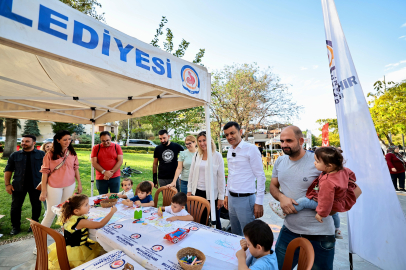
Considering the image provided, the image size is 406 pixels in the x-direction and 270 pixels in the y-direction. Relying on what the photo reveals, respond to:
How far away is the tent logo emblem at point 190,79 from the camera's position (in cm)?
246

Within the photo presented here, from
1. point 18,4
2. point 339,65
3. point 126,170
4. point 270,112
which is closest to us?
point 18,4

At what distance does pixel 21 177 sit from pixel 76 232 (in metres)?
2.90

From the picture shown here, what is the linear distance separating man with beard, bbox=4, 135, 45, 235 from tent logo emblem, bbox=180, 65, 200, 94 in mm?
3730

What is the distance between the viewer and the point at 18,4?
1.30 metres

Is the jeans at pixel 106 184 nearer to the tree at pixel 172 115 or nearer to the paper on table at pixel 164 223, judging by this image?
the paper on table at pixel 164 223

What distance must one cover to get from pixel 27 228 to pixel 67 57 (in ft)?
14.8

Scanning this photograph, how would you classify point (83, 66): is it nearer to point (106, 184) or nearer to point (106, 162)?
point (106, 162)

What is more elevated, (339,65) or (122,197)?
(339,65)

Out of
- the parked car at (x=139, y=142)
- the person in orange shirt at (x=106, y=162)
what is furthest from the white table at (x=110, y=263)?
the parked car at (x=139, y=142)

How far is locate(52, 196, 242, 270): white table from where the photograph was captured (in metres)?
1.54

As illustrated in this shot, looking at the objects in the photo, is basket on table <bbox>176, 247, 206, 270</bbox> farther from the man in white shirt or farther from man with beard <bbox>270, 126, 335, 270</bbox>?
the man in white shirt

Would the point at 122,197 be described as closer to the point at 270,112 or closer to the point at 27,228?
the point at 27,228

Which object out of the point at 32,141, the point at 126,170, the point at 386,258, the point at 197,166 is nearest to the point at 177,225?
the point at 197,166

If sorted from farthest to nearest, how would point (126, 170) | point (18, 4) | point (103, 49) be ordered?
1. point (126, 170)
2. point (103, 49)
3. point (18, 4)
